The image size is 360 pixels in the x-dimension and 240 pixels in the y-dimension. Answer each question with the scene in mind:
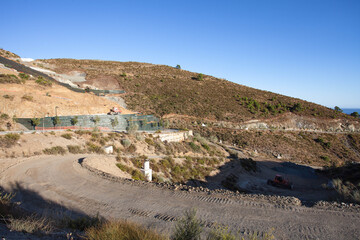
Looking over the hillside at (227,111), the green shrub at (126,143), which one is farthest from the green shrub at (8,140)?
the hillside at (227,111)

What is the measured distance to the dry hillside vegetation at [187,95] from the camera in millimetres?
50969

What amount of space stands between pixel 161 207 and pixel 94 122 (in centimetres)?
2365

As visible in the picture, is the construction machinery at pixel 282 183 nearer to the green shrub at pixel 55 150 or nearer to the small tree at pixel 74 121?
the green shrub at pixel 55 150

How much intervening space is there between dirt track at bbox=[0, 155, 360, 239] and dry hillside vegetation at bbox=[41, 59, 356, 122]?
37185 mm

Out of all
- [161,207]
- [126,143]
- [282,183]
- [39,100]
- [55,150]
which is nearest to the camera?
[161,207]

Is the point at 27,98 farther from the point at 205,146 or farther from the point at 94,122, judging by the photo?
the point at 205,146

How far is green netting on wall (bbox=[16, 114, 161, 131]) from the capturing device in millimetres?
24900

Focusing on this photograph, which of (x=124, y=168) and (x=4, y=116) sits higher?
(x=4, y=116)

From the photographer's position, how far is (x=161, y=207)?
27.0 feet

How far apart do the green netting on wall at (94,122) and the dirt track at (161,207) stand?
14453mm

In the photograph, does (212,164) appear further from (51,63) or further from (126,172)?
(51,63)

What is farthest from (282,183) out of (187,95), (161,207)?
(187,95)

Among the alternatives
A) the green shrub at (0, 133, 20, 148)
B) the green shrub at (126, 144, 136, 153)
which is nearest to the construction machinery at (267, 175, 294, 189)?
the green shrub at (126, 144, 136, 153)

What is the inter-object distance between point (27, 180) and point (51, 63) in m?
69.6
